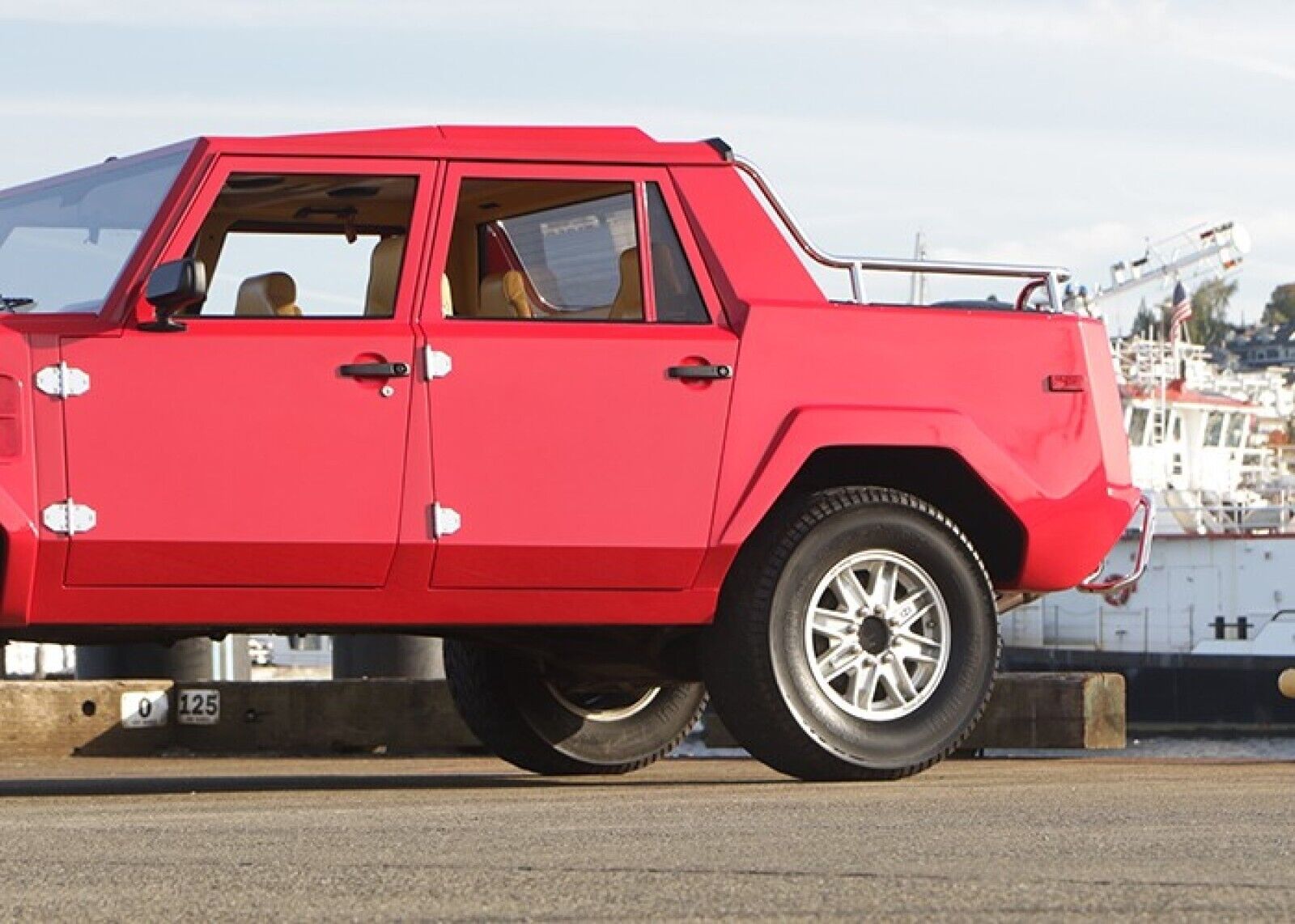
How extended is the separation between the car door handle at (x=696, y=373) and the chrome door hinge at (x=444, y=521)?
0.70 metres

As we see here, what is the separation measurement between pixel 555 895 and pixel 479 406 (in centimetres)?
317

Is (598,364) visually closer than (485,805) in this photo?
No

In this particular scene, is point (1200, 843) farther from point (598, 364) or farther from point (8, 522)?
point (8, 522)

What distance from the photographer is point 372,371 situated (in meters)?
6.92

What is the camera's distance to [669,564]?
23.5ft

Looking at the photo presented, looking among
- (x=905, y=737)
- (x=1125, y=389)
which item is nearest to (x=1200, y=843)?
(x=905, y=737)

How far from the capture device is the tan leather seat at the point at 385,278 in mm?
7191

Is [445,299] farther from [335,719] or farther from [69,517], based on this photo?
[335,719]

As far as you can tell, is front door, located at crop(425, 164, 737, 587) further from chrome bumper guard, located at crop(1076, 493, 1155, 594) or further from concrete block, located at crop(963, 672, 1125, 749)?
concrete block, located at crop(963, 672, 1125, 749)

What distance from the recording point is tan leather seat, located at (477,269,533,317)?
7559 millimetres

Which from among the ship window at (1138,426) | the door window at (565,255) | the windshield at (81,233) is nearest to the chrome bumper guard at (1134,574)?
the door window at (565,255)

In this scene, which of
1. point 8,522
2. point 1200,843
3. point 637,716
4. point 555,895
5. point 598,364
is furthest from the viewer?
point 637,716

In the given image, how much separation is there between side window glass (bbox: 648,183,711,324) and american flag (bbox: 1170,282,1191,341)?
50727 millimetres

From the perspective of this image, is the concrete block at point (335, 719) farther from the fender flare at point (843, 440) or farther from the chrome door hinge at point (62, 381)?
the chrome door hinge at point (62, 381)
